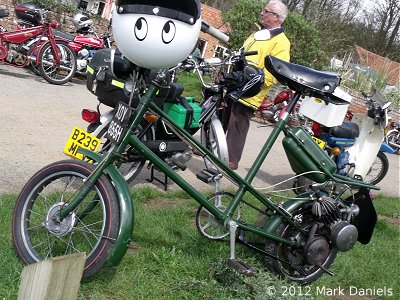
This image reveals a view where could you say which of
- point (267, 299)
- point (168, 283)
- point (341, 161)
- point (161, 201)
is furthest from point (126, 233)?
point (341, 161)

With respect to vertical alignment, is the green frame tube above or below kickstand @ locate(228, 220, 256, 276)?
above

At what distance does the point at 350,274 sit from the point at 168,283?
60.6 inches

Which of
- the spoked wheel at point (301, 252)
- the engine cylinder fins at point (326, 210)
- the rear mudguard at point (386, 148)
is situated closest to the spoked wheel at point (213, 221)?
the spoked wheel at point (301, 252)

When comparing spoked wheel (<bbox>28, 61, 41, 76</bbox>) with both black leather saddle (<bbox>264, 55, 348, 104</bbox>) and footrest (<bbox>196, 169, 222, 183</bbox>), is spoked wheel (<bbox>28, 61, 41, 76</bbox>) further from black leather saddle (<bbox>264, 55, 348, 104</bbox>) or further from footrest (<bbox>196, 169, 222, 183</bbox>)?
black leather saddle (<bbox>264, 55, 348, 104</bbox>)

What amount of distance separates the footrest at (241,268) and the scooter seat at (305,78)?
118 cm

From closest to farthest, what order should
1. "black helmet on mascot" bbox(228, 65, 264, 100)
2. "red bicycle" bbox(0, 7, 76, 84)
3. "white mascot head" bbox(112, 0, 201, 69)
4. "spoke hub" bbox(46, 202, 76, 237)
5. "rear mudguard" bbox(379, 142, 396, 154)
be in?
"white mascot head" bbox(112, 0, 201, 69), "spoke hub" bbox(46, 202, 76, 237), "black helmet on mascot" bbox(228, 65, 264, 100), "rear mudguard" bbox(379, 142, 396, 154), "red bicycle" bbox(0, 7, 76, 84)

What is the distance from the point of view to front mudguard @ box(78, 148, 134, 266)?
271 cm

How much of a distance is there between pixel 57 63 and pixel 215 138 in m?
5.12

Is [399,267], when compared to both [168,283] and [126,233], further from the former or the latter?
[126,233]

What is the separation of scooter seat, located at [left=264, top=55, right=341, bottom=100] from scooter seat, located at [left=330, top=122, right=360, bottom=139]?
8.76 ft

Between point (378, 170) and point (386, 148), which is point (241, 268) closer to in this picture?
point (386, 148)

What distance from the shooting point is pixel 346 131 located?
5.94 metres

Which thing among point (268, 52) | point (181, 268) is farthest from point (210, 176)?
point (268, 52)

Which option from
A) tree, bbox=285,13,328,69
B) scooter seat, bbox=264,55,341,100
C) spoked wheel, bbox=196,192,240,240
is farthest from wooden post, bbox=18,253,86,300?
tree, bbox=285,13,328,69
